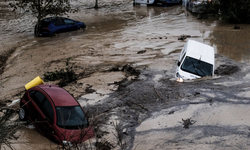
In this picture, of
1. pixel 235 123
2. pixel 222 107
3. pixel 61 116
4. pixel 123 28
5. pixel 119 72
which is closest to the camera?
pixel 61 116

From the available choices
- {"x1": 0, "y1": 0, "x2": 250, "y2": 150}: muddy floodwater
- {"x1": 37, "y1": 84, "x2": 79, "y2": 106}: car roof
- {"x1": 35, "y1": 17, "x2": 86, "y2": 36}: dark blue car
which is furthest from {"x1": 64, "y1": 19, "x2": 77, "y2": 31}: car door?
{"x1": 37, "y1": 84, "x2": 79, "y2": 106}: car roof

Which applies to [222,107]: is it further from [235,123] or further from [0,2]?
[0,2]

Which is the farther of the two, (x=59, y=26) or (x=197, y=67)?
(x=59, y=26)

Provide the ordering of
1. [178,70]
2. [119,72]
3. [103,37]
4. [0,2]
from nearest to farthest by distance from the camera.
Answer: [178,70]
[119,72]
[103,37]
[0,2]

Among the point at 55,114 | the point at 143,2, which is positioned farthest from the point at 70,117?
the point at 143,2

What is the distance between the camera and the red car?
7406mm

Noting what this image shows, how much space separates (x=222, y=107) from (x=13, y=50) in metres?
12.7

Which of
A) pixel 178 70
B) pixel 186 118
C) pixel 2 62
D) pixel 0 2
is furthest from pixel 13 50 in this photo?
pixel 0 2

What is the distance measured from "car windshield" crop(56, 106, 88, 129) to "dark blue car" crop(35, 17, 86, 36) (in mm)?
12784

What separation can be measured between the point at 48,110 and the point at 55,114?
1.04ft

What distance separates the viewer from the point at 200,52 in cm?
1230

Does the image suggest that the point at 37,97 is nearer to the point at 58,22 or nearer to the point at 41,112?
the point at 41,112

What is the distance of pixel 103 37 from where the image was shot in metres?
19.7

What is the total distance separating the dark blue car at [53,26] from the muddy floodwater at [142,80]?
46 centimetres
